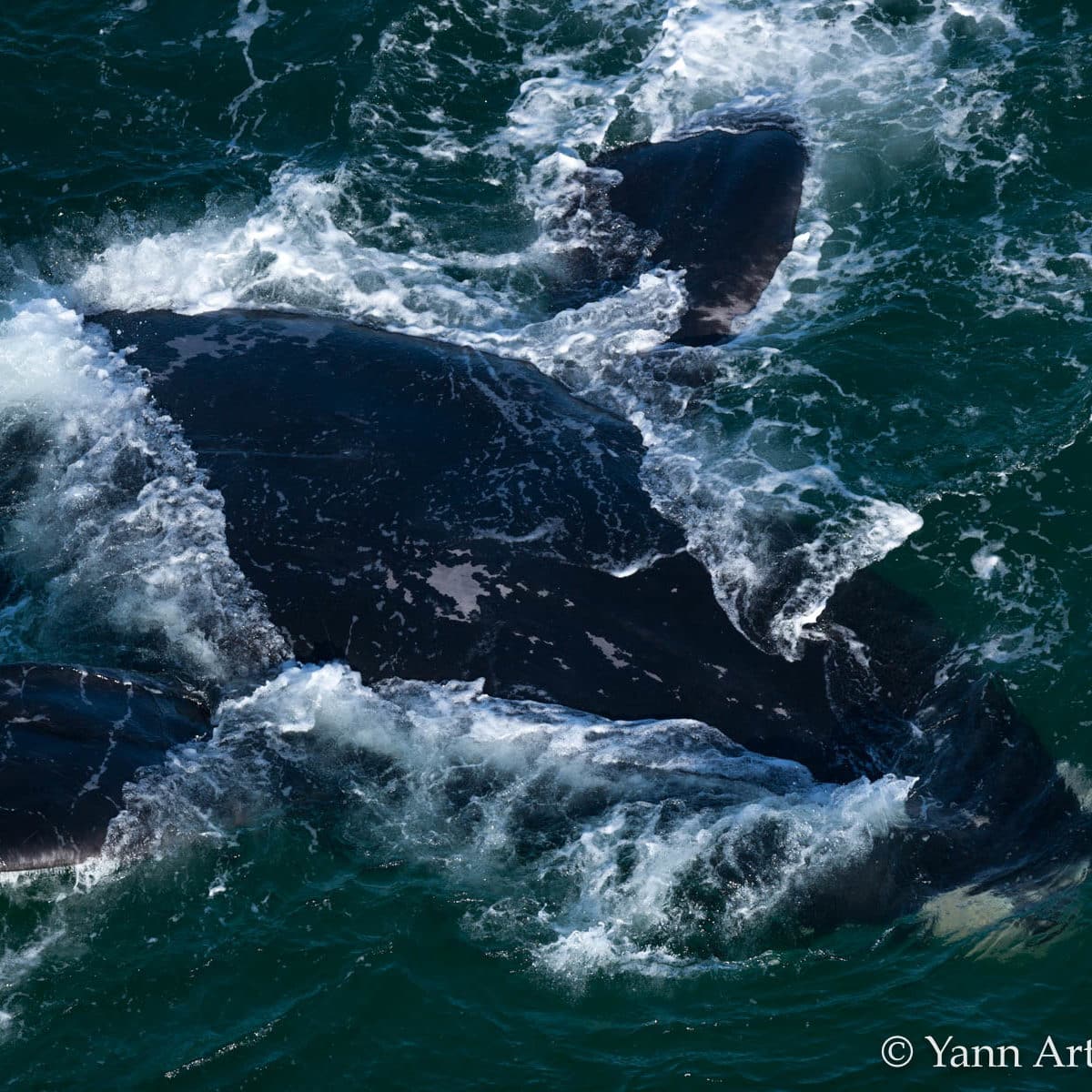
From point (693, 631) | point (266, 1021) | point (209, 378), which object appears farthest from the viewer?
point (209, 378)

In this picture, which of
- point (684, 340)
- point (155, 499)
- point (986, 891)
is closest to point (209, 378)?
point (155, 499)

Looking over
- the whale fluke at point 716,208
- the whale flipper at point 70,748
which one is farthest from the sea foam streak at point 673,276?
the whale flipper at point 70,748

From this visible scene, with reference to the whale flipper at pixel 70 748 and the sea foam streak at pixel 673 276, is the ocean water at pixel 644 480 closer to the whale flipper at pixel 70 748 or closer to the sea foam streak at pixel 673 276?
the sea foam streak at pixel 673 276

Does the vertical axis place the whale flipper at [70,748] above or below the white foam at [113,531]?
below

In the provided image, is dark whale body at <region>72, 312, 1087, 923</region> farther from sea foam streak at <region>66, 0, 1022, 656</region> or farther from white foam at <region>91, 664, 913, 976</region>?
sea foam streak at <region>66, 0, 1022, 656</region>

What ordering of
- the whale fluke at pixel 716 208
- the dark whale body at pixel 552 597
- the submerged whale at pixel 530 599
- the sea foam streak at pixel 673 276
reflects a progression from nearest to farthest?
the submerged whale at pixel 530 599 < the dark whale body at pixel 552 597 < the sea foam streak at pixel 673 276 < the whale fluke at pixel 716 208

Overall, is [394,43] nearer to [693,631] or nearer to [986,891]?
[693,631]
